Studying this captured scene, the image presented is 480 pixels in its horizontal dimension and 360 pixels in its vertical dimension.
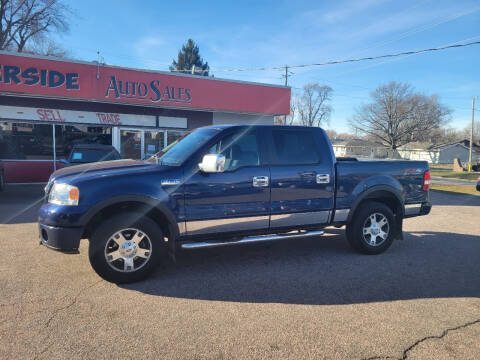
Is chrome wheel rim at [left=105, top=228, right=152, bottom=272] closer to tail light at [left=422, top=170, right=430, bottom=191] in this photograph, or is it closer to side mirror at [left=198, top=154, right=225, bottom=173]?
side mirror at [left=198, top=154, right=225, bottom=173]

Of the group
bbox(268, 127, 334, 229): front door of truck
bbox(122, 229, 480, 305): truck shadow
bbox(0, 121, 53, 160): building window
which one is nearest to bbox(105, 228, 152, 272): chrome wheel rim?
bbox(122, 229, 480, 305): truck shadow

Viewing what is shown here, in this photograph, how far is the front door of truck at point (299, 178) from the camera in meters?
4.55

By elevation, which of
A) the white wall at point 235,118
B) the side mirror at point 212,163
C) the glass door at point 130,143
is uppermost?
the white wall at point 235,118

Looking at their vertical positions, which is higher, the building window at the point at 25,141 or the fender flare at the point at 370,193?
the building window at the point at 25,141

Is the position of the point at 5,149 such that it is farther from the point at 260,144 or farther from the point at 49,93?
the point at 260,144

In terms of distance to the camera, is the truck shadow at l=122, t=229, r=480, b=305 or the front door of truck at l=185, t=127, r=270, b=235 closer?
the truck shadow at l=122, t=229, r=480, b=305

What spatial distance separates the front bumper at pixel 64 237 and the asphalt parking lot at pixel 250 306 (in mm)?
479

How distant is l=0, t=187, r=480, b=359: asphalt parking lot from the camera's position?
106 inches

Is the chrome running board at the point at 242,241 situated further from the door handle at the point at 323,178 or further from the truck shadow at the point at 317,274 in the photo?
the door handle at the point at 323,178

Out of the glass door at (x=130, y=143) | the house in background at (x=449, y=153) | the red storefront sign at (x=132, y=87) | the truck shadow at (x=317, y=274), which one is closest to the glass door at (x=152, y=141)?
the glass door at (x=130, y=143)

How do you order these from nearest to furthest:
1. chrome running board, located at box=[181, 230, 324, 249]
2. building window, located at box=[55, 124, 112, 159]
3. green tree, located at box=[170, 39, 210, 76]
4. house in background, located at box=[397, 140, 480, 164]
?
1. chrome running board, located at box=[181, 230, 324, 249]
2. building window, located at box=[55, 124, 112, 159]
3. green tree, located at box=[170, 39, 210, 76]
4. house in background, located at box=[397, 140, 480, 164]

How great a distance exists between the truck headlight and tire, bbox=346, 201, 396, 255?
12.6 ft

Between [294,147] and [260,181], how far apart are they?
83cm

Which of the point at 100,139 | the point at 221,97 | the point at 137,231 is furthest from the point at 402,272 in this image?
the point at 100,139
